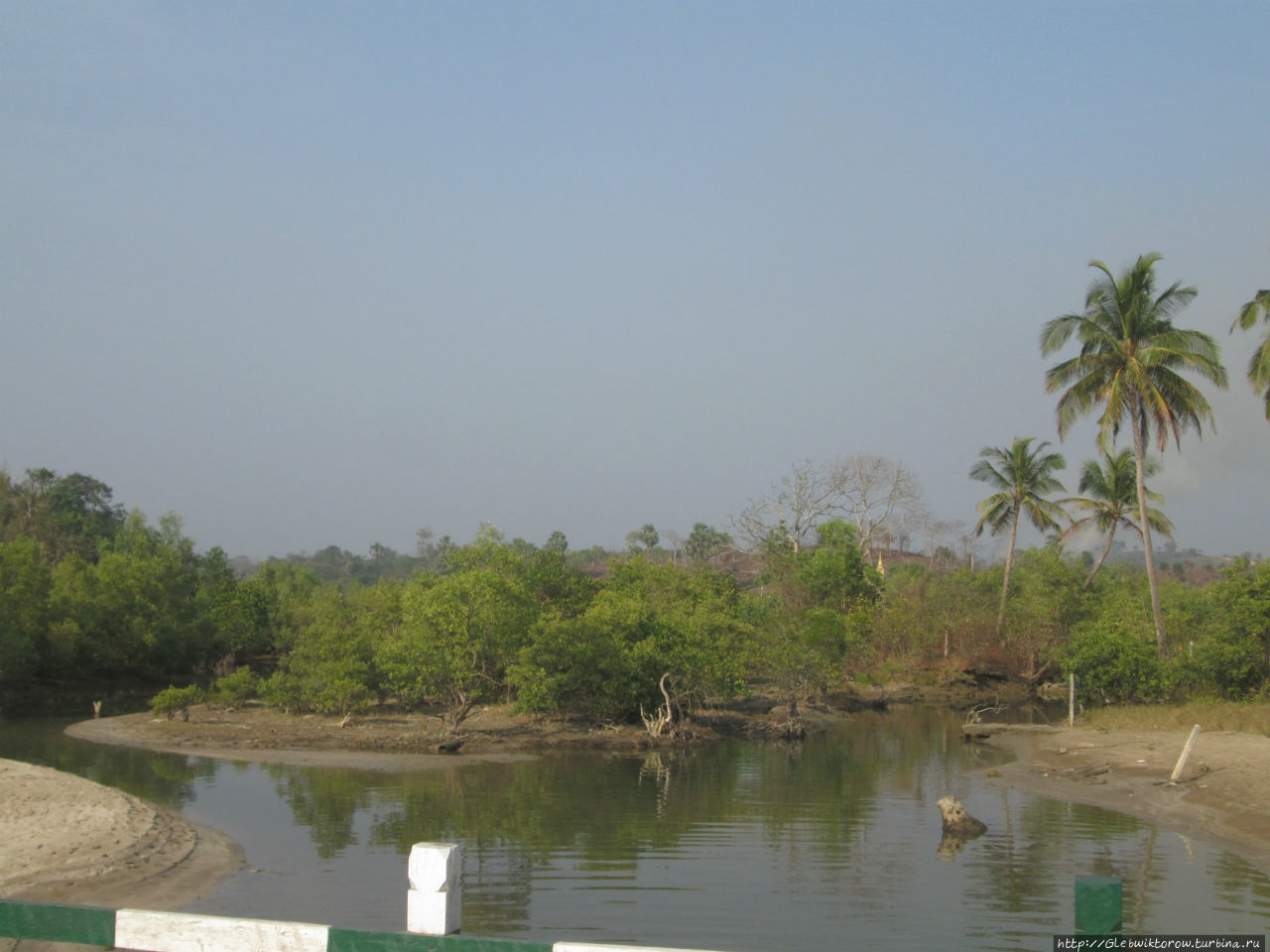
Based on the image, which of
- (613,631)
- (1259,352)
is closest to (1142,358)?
(1259,352)

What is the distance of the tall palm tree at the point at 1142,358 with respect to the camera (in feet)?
108

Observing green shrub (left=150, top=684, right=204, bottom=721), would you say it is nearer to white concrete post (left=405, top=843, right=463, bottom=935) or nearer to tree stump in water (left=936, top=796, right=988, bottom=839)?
tree stump in water (left=936, top=796, right=988, bottom=839)

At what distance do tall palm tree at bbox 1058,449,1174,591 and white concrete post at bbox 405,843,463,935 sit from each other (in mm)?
45540

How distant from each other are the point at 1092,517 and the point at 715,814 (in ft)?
106

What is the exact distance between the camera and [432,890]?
320 cm

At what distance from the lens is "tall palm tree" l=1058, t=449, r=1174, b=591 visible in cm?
4525

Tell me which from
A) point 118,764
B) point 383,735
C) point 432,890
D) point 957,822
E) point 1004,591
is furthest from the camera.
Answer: point 1004,591

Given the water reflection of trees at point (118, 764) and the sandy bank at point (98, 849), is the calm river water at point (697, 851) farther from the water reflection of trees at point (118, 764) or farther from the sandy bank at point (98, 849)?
the sandy bank at point (98, 849)

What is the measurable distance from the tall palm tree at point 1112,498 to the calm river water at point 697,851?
2076cm

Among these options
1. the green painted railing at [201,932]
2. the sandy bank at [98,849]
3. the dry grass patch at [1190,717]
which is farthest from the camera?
the dry grass patch at [1190,717]

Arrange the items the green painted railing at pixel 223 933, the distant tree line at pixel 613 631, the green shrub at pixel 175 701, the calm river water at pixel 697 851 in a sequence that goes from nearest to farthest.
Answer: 1. the green painted railing at pixel 223 933
2. the calm river water at pixel 697 851
3. the distant tree line at pixel 613 631
4. the green shrub at pixel 175 701

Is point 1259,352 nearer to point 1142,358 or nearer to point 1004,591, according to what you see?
point 1142,358

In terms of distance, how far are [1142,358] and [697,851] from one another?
23.5 metres

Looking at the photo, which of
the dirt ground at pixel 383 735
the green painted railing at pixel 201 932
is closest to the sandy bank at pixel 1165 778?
the dirt ground at pixel 383 735
